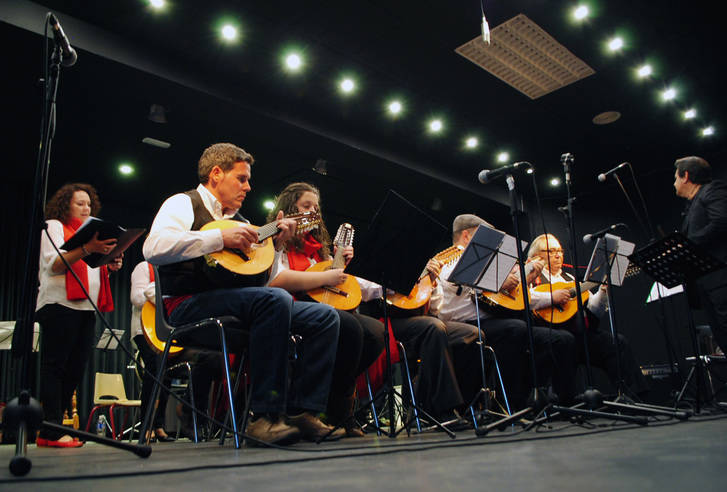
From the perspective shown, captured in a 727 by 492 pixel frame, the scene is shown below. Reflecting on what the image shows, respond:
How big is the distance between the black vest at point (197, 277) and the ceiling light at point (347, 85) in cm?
353

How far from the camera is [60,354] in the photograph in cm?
327

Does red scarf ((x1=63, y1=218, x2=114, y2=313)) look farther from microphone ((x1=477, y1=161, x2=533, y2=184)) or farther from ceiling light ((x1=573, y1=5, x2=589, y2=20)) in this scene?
ceiling light ((x1=573, y1=5, x2=589, y2=20))

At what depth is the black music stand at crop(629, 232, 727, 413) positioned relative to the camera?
354 cm

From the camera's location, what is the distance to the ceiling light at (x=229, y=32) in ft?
15.6

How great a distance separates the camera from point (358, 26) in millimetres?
4863

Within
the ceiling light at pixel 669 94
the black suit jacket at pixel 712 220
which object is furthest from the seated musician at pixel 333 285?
the ceiling light at pixel 669 94

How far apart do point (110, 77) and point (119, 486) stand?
4.70m

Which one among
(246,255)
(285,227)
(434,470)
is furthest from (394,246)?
(434,470)

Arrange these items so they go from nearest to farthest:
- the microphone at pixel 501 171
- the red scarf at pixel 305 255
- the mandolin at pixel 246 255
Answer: the mandolin at pixel 246 255 → the microphone at pixel 501 171 → the red scarf at pixel 305 255

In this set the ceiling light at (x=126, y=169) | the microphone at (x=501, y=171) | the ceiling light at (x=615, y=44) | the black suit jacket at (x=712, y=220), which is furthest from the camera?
the ceiling light at (x=126, y=169)

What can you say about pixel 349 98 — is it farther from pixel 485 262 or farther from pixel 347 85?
pixel 485 262

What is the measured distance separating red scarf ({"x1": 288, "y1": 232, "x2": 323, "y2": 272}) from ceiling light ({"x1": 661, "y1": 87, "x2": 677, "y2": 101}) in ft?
15.9

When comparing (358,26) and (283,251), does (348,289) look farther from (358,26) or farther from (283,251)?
(358,26)

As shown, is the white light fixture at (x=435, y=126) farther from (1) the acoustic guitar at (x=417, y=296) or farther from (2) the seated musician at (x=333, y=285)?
(2) the seated musician at (x=333, y=285)
